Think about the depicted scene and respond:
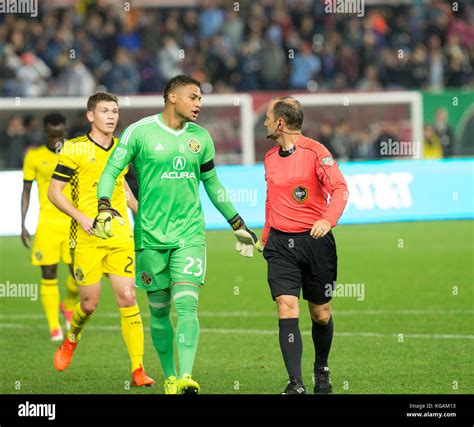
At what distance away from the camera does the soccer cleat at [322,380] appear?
9391 millimetres

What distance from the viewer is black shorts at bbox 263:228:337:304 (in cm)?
912

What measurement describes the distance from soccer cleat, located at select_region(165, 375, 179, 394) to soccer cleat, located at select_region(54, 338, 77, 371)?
5.60 feet

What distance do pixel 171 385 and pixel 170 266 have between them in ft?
2.74

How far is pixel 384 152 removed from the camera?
2539 cm

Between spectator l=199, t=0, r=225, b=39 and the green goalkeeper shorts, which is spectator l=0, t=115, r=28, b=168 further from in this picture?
the green goalkeeper shorts

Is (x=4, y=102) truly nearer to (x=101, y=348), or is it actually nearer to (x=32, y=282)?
(x=32, y=282)

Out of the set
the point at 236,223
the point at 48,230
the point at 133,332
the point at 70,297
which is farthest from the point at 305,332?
the point at 236,223

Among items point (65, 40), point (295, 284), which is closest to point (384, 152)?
point (65, 40)

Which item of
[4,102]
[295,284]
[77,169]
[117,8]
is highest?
[117,8]

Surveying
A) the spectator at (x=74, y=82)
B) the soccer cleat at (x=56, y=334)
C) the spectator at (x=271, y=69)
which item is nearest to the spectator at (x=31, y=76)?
the spectator at (x=74, y=82)

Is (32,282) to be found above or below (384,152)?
below

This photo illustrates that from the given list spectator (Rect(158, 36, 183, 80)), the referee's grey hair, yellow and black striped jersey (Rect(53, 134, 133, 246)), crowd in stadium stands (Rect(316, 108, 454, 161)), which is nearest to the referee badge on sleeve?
the referee's grey hair

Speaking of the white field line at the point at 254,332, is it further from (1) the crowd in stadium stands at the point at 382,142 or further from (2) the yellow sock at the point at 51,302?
(1) the crowd in stadium stands at the point at 382,142
